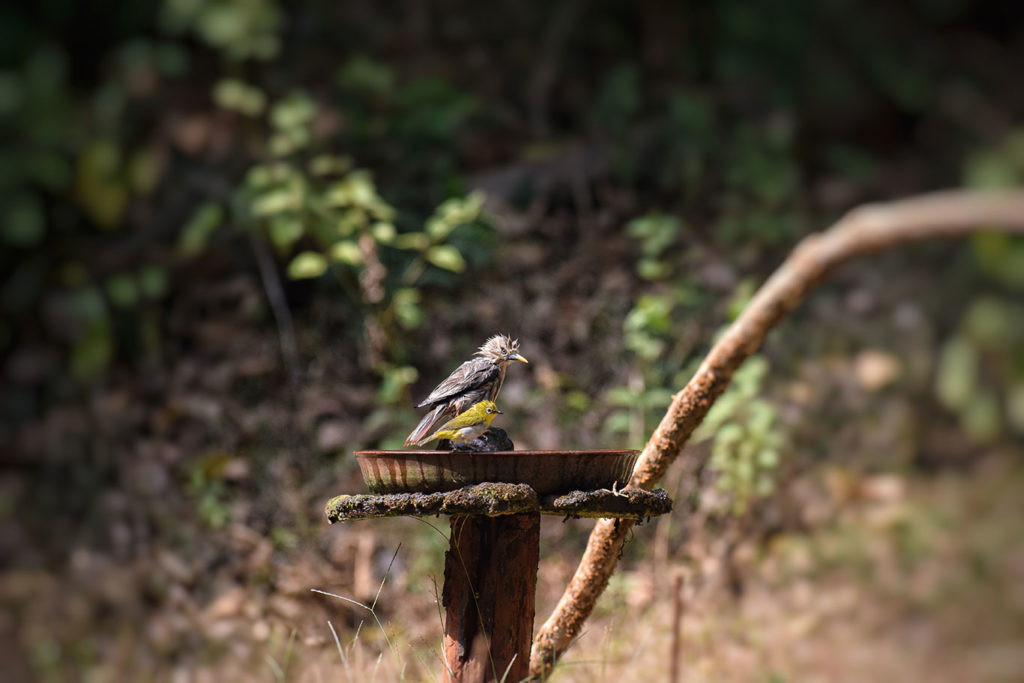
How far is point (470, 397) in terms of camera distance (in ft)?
5.28

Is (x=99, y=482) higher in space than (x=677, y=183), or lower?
lower

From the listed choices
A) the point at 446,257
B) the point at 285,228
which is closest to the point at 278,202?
the point at 285,228

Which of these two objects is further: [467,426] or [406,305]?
[406,305]

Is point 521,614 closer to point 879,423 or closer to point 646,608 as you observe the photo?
point 646,608

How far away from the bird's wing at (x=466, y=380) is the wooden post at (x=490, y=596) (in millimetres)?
224

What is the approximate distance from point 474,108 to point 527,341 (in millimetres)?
1267

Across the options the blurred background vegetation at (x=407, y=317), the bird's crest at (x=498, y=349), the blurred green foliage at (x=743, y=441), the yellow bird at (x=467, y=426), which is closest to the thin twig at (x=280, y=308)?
the blurred background vegetation at (x=407, y=317)

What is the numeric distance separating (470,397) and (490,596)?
36cm

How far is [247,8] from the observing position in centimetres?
422

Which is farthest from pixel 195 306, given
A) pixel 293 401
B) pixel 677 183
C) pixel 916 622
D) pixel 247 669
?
pixel 916 622

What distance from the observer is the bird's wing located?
5.26 feet

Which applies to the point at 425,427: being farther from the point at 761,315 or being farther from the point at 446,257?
the point at 446,257

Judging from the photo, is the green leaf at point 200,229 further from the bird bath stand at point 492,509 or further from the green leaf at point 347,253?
the bird bath stand at point 492,509

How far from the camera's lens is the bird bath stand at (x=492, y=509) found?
4.83 ft
